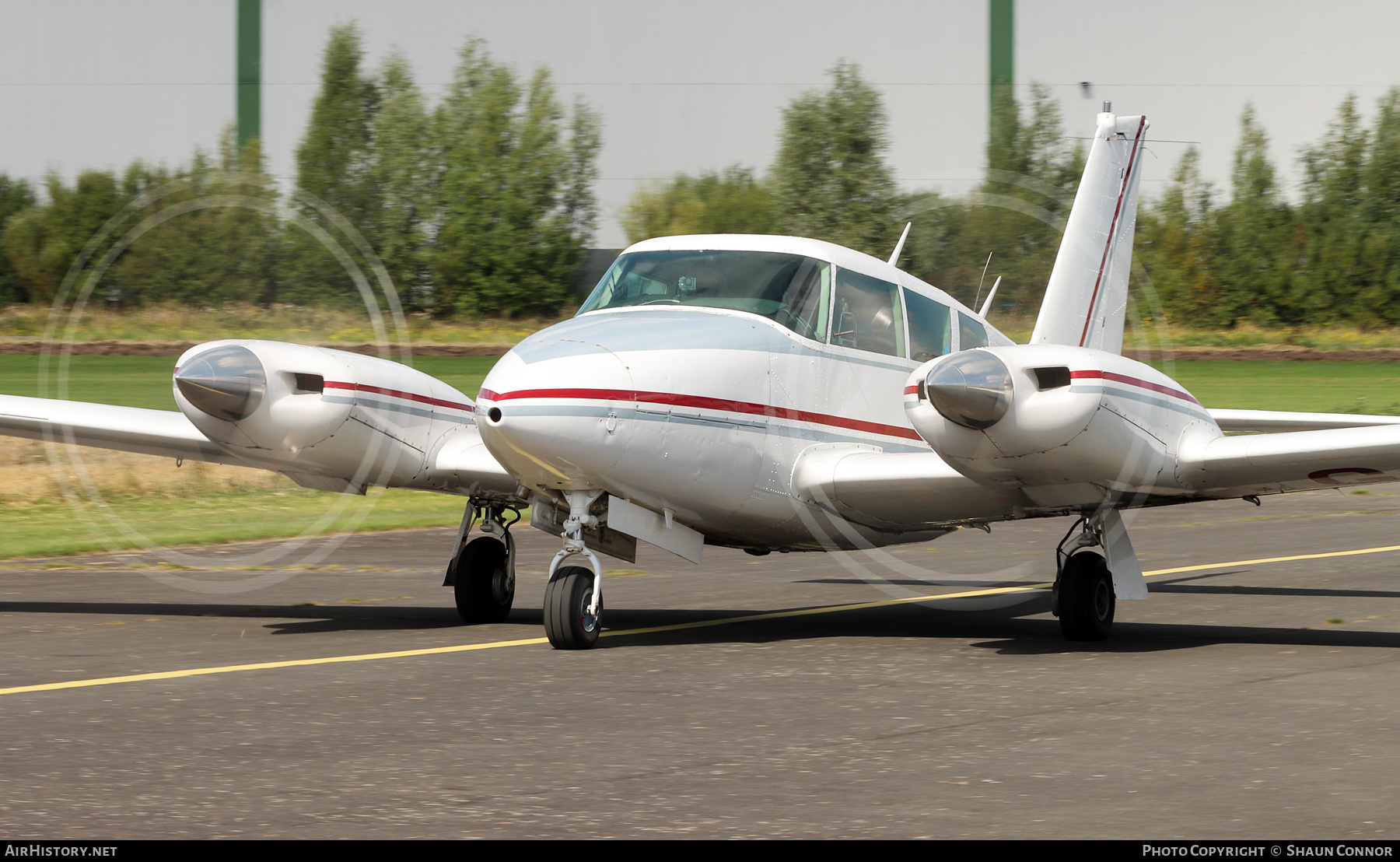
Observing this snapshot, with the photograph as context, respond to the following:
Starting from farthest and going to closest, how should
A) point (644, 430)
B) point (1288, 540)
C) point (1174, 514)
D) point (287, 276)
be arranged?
point (1174, 514), point (287, 276), point (1288, 540), point (644, 430)

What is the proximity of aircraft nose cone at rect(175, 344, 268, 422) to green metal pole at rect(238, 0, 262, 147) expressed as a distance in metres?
31.2

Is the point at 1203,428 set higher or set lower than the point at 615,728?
higher

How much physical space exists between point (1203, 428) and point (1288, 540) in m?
9.78

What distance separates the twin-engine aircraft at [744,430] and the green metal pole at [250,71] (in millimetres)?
29464

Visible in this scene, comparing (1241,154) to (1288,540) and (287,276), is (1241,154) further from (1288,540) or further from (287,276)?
(287,276)

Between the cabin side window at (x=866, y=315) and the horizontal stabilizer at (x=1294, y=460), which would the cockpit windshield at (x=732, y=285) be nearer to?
the cabin side window at (x=866, y=315)

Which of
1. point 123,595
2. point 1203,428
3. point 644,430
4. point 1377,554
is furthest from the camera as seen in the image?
point 1377,554

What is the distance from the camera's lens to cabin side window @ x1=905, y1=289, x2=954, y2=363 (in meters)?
11.6

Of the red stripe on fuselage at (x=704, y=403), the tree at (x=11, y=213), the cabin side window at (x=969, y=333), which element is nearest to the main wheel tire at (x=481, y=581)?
the red stripe on fuselage at (x=704, y=403)

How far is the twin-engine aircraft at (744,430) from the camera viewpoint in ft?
30.8

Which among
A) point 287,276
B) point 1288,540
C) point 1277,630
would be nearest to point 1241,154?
point 1288,540

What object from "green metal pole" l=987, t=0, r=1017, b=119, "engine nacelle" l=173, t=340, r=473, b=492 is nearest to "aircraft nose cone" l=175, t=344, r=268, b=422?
"engine nacelle" l=173, t=340, r=473, b=492

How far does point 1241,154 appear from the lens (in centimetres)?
4453

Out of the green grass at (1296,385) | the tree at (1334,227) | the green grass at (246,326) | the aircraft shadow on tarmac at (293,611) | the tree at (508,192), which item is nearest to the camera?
the aircraft shadow on tarmac at (293,611)
